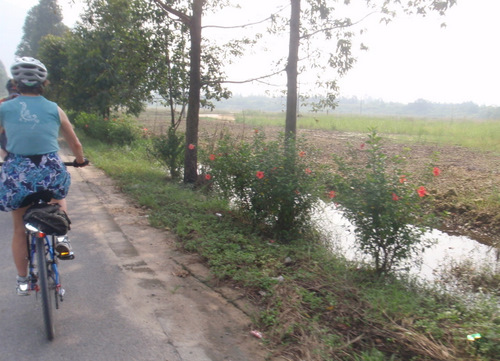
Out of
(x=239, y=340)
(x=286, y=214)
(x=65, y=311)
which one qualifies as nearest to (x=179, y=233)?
(x=286, y=214)

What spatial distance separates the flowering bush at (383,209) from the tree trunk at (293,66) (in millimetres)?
2814

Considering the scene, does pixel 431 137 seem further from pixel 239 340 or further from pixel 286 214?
pixel 239 340

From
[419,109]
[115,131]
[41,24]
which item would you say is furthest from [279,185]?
[419,109]

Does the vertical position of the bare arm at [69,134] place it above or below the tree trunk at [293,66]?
below

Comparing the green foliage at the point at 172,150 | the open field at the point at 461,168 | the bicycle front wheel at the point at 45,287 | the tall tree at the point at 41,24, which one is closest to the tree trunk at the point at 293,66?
the open field at the point at 461,168

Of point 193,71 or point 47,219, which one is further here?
point 193,71

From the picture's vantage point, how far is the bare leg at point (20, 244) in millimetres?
3404

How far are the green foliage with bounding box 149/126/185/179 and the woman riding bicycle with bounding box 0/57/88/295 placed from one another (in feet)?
22.9

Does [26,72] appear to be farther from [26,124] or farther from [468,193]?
[468,193]

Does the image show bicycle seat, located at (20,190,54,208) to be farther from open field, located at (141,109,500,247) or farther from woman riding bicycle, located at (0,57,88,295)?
open field, located at (141,109,500,247)

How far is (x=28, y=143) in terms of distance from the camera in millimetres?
3260

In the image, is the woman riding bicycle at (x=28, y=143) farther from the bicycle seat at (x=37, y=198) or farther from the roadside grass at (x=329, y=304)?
the roadside grass at (x=329, y=304)

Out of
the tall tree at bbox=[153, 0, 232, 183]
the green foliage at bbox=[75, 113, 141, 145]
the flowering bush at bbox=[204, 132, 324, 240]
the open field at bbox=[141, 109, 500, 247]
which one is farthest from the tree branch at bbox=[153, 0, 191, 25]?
the green foliage at bbox=[75, 113, 141, 145]

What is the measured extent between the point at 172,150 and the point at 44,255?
7.31 metres
